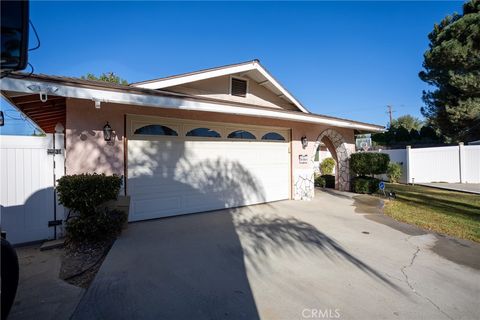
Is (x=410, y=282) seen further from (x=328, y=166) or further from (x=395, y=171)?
(x=328, y=166)

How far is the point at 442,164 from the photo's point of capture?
46.9 feet

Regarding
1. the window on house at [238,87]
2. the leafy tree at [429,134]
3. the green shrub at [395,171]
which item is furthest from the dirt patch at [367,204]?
the leafy tree at [429,134]

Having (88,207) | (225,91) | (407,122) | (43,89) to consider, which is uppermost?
(407,122)

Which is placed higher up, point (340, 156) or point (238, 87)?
point (238, 87)

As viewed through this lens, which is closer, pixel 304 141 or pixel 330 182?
pixel 304 141

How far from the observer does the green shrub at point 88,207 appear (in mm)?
4430

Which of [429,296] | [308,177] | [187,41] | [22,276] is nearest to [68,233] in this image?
[22,276]

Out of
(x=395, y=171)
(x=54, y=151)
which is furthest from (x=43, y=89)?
(x=395, y=171)

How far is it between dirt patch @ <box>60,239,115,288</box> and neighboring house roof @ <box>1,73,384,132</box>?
9.29 ft

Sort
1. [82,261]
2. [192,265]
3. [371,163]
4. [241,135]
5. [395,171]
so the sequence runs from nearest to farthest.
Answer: [192,265]
[82,261]
[241,135]
[371,163]
[395,171]

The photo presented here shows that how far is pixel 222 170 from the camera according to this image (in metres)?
7.48

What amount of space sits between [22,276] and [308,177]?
8489 mm

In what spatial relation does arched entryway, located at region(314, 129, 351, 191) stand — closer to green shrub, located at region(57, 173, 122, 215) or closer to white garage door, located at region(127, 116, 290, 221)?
white garage door, located at region(127, 116, 290, 221)

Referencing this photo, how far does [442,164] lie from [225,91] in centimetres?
1419
